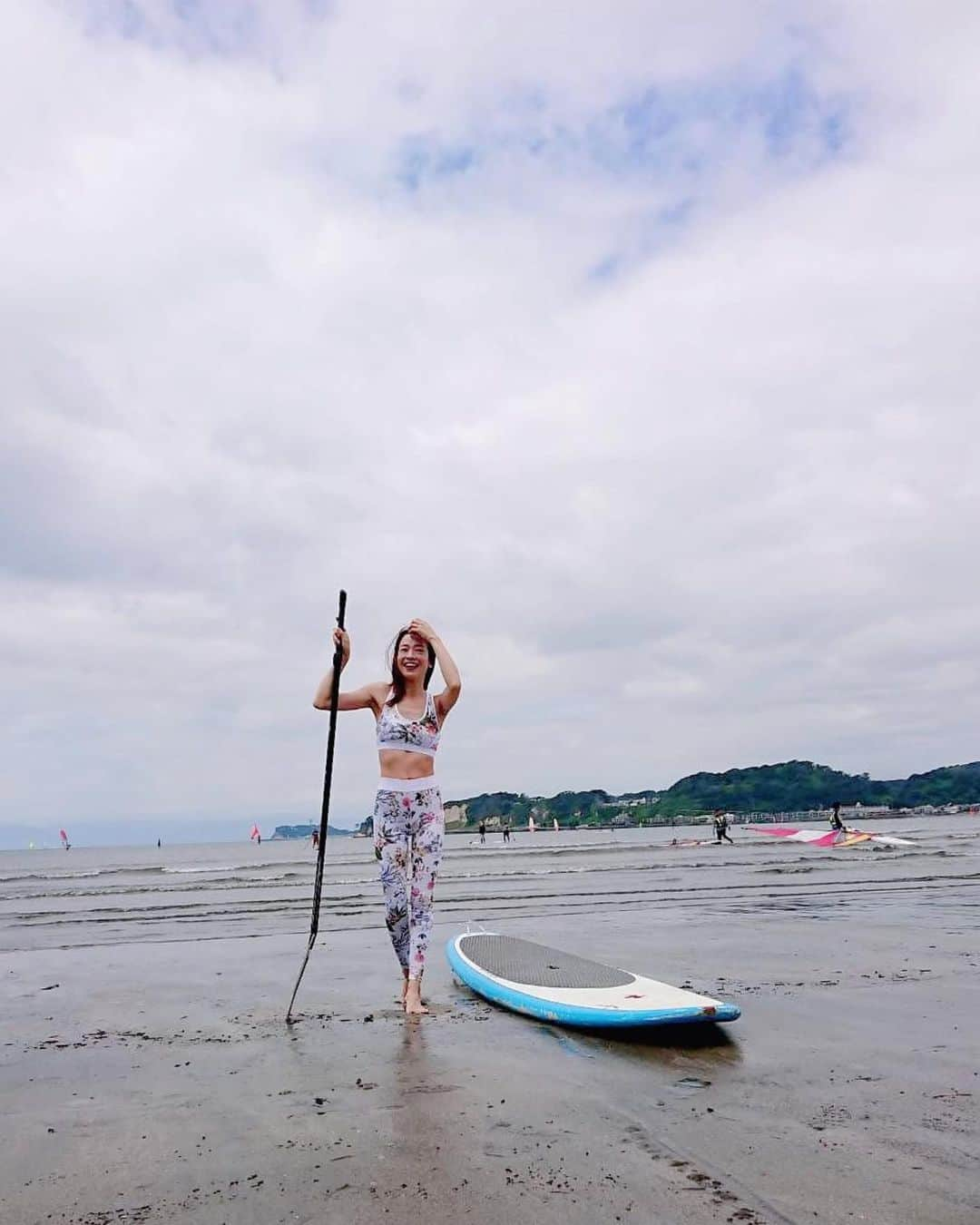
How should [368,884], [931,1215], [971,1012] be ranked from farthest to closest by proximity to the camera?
[368,884], [971,1012], [931,1215]

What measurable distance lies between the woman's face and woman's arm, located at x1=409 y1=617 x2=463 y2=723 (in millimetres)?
66

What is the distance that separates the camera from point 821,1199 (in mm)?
2756

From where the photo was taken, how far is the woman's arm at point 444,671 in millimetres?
6430

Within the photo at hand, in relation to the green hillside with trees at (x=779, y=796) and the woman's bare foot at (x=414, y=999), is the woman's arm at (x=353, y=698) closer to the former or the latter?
the woman's bare foot at (x=414, y=999)

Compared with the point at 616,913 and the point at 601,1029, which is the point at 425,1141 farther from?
the point at 616,913

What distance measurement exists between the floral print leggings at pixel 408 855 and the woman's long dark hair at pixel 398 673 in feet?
2.11

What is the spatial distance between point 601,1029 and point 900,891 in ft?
40.9

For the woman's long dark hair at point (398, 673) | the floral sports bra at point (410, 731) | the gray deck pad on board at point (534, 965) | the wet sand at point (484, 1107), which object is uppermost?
the woman's long dark hair at point (398, 673)

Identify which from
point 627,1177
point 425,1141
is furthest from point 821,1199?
point 425,1141

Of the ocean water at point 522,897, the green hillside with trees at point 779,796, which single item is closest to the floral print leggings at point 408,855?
the ocean water at point 522,897

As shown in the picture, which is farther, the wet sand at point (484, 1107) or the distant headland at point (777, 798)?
the distant headland at point (777, 798)

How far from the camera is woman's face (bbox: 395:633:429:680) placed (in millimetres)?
6512

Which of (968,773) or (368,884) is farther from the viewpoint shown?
(968,773)

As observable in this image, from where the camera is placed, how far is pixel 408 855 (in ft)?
20.8
